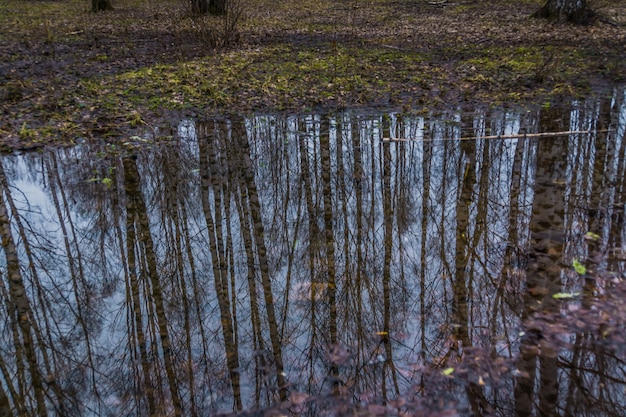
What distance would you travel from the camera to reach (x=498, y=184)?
5.70 meters

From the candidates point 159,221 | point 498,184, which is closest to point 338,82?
point 498,184

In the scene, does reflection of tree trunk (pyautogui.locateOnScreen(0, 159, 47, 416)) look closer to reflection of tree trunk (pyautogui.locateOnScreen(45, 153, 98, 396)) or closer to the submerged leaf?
reflection of tree trunk (pyautogui.locateOnScreen(45, 153, 98, 396))

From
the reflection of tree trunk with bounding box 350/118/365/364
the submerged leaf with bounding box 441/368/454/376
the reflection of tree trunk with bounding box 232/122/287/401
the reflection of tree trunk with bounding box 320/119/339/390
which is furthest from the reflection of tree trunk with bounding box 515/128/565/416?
the reflection of tree trunk with bounding box 232/122/287/401

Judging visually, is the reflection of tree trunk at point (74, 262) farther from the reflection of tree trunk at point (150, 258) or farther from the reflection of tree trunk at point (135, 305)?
the reflection of tree trunk at point (150, 258)

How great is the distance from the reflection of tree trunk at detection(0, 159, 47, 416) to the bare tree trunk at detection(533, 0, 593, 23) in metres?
14.5

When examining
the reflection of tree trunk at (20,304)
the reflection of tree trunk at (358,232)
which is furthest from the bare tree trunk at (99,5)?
the reflection of tree trunk at (20,304)

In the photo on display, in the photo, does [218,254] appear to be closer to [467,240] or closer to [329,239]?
[329,239]

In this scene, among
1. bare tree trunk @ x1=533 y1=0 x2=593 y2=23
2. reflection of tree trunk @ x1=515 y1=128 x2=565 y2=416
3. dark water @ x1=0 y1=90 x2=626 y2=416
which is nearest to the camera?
reflection of tree trunk @ x1=515 y1=128 x2=565 y2=416

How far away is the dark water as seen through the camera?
9.91ft

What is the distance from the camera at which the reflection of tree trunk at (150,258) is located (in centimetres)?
316

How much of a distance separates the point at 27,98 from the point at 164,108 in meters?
2.33

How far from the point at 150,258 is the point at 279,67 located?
23.2 ft

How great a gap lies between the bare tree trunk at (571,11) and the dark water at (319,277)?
8353mm

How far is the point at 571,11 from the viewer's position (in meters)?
13.8
